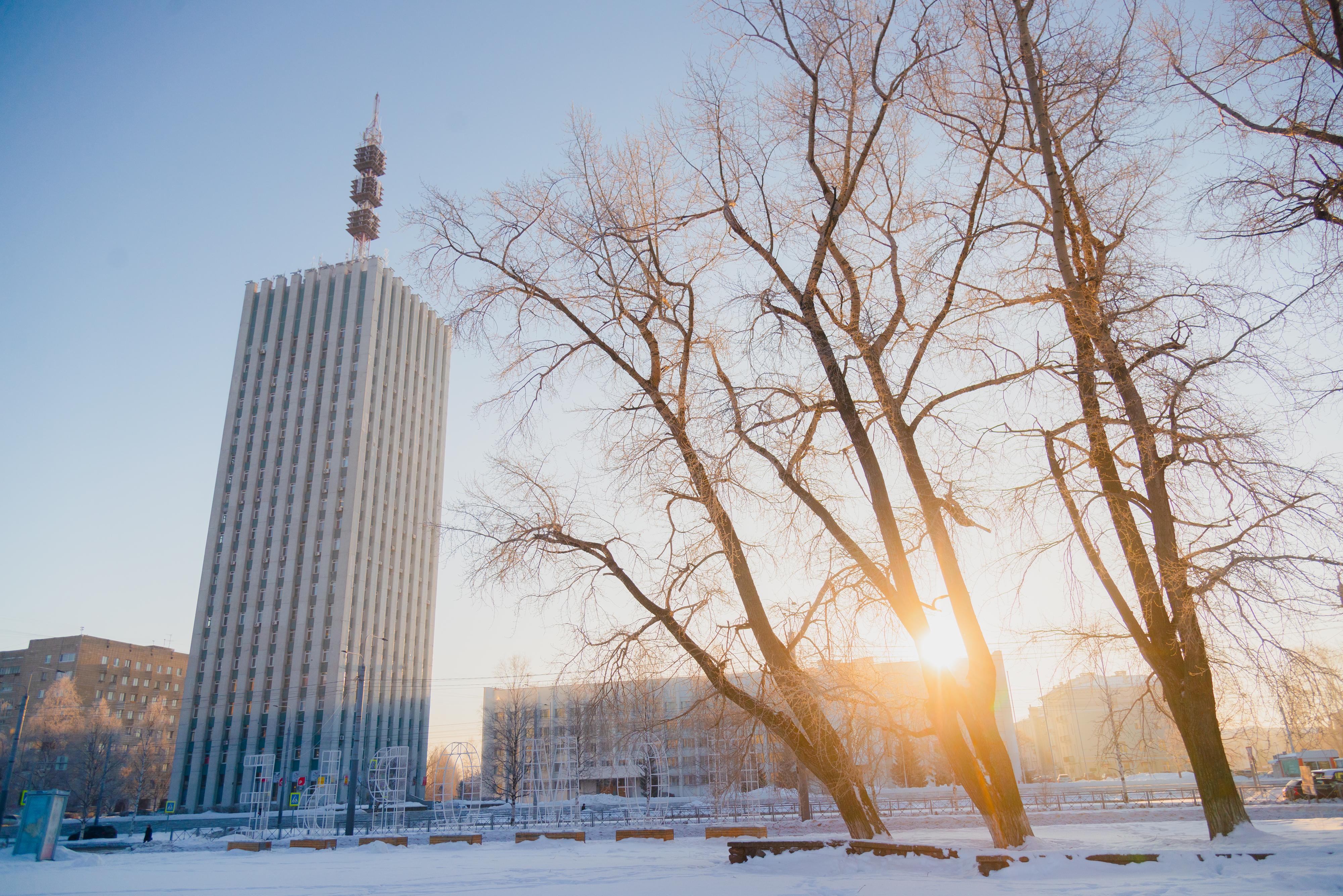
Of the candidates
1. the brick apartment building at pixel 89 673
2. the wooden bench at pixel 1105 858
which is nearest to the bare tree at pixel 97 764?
the brick apartment building at pixel 89 673

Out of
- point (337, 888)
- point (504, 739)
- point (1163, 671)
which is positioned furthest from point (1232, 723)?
point (504, 739)

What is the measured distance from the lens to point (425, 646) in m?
84.1

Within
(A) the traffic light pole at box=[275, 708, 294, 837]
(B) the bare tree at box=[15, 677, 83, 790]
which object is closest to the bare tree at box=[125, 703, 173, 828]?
(B) the bare tree at box=[15, 677, 83, 790]

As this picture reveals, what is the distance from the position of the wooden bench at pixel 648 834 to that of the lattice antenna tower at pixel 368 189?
82097 mm

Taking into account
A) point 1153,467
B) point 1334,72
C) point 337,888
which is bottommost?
point 337,888

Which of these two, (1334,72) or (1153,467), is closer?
(1334,72)

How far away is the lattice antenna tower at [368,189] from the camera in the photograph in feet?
300

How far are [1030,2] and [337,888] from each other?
16541 mm

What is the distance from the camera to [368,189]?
9250 cm

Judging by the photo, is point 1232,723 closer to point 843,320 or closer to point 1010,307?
point 1010,307

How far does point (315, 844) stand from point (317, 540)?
56.8m

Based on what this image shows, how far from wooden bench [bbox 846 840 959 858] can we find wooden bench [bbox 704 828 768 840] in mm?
10756

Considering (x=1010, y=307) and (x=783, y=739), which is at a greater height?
(x=1010, y=307)

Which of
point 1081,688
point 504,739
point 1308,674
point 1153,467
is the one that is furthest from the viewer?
point 504,739
